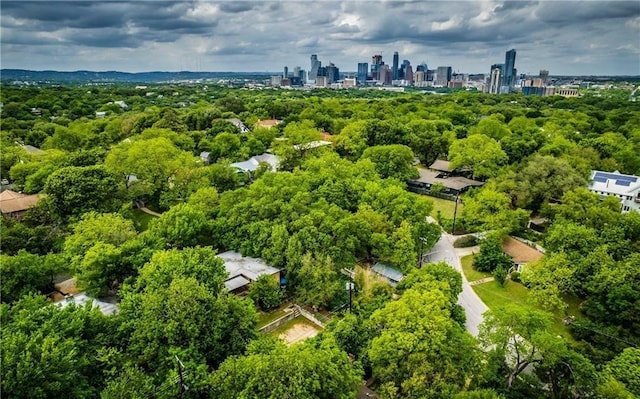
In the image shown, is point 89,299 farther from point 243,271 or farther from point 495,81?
point 495,81

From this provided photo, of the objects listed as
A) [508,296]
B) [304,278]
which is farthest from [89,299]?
[508,296]

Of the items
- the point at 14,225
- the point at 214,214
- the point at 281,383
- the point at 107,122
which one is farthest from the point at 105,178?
the point at 107,122

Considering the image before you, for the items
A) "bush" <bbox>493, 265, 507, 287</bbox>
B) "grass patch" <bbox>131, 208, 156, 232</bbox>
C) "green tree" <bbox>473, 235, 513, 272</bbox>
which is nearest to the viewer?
"bush" <bbox>493, 265, 507, 287</bbox>

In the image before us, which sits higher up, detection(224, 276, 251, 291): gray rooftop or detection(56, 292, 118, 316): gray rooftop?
detection(224, 276, 251, 291): gray rooftop

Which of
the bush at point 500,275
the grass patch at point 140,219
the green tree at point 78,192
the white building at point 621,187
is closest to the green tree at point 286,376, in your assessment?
the bush at point 500,275

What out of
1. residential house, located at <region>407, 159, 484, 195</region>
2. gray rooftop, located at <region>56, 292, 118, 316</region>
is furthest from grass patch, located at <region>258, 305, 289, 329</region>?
residential house, located at <region>407, 159, 484, 195</region>

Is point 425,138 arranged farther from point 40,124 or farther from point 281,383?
point 40,124

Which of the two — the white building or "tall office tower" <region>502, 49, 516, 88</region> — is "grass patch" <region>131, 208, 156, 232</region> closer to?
the white building
